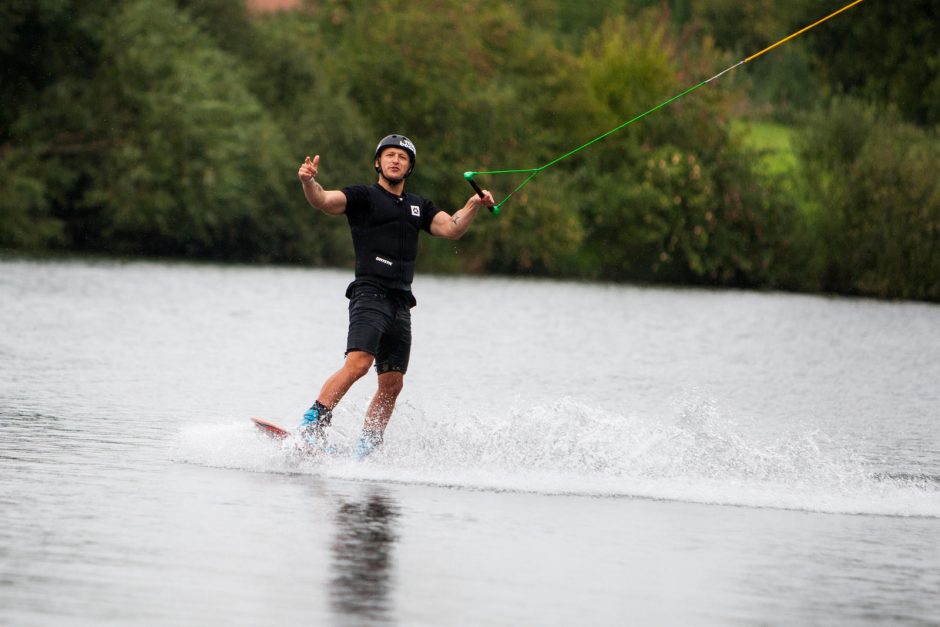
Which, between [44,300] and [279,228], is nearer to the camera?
[44,300]

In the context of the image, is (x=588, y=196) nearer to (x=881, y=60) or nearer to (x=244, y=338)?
(x=881, y=60)

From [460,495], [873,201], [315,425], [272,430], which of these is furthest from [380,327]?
[873,201]

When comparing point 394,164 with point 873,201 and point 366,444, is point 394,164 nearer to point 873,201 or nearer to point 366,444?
point 366,444

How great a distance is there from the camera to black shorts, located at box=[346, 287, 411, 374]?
10.5 meters

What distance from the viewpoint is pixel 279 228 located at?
189ft

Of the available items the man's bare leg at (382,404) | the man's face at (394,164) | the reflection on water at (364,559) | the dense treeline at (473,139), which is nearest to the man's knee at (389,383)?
the man's bare leg at (382,404)

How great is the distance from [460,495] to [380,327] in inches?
55.3

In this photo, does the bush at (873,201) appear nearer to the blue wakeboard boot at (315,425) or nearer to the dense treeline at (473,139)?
the dense treeline at (473,139)

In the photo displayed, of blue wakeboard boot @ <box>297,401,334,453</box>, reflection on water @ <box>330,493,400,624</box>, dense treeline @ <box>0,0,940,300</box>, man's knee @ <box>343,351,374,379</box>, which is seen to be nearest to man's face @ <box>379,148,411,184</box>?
man's knee @ <box>343,351,374,379</box>

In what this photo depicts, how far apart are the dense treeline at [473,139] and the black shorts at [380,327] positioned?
124 ft

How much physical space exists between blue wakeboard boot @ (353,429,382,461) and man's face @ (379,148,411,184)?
160 centimetres

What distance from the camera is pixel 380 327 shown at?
10.5 metres

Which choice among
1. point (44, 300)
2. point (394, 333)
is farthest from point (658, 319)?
point (394, 333)

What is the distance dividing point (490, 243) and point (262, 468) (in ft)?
173
